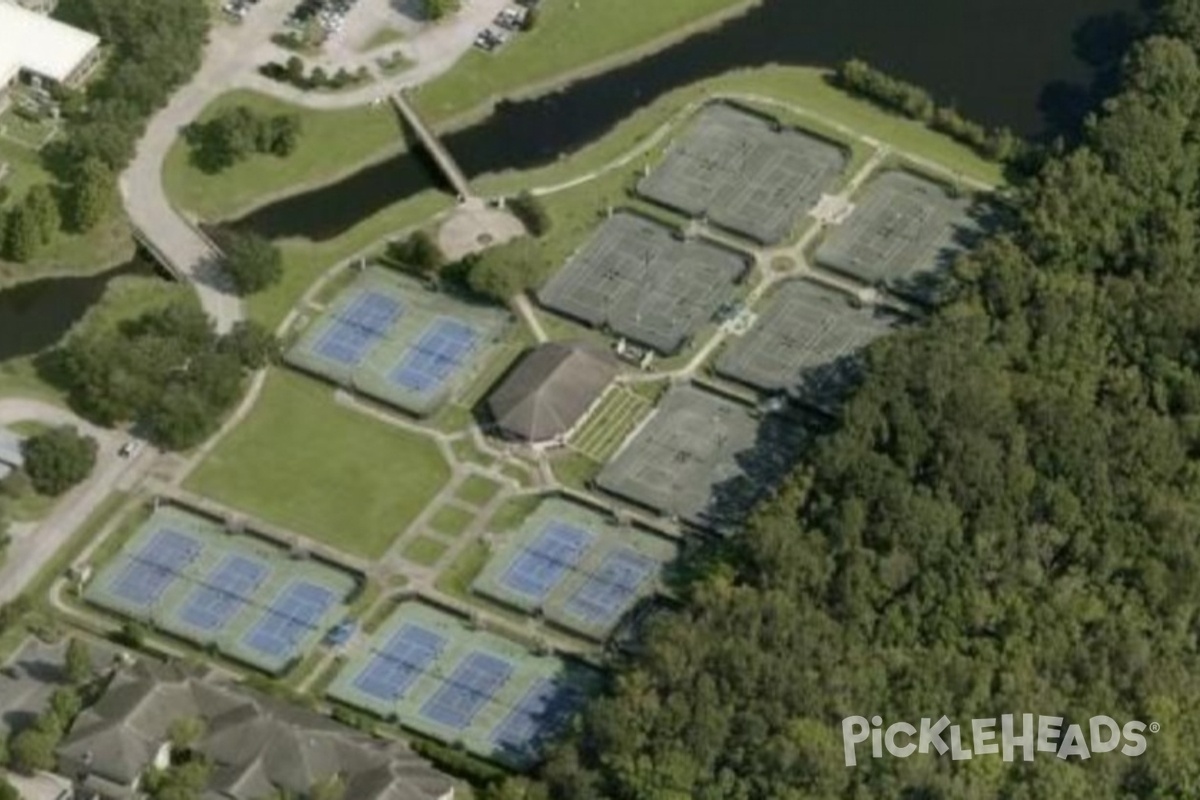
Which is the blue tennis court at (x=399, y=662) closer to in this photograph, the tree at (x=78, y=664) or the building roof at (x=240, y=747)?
the building roof at (x=240, y=747)

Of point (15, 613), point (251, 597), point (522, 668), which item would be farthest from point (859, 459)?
point (15, 613)

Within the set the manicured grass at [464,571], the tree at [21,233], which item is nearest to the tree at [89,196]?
the tree at [21,233]

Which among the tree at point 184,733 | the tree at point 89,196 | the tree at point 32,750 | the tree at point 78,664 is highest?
the tree at point 89,196

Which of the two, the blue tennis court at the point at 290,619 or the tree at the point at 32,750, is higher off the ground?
the blue tennis court at the point at 290,619

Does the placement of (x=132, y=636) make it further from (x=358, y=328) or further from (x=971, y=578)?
(x=971, y=578)

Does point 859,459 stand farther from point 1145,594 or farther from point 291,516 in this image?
point 291,516

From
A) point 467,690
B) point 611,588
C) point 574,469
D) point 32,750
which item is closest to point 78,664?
point 32,750

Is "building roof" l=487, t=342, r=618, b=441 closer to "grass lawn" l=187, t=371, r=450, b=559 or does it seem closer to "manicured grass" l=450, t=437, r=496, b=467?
"manicured grass" l=450, t=437, r=496, b=467
